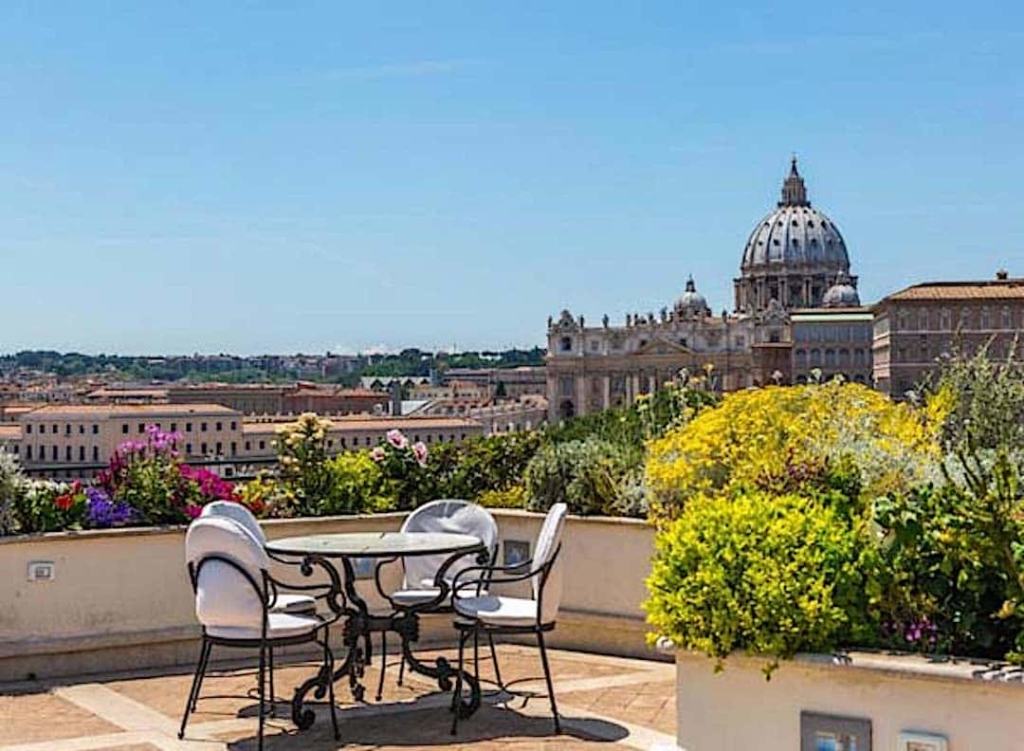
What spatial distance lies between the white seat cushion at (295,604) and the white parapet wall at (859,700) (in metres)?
2.21

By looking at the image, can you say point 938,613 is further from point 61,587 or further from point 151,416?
point 151,416

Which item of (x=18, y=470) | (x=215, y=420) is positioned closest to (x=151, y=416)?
(x=215, y=420)

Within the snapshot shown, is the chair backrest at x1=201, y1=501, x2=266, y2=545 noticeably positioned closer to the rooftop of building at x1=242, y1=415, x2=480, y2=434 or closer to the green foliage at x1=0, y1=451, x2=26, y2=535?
the green foliage at x1=0, y1=451, x2=26, y2=535

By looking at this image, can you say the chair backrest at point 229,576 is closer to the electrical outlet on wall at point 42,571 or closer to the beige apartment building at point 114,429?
the electrical outlet on wall at point 42,571

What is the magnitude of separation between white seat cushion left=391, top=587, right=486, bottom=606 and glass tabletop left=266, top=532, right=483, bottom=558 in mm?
231

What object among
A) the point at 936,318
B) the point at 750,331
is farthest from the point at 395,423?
the point at 750,331

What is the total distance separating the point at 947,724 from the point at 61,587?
425 cm

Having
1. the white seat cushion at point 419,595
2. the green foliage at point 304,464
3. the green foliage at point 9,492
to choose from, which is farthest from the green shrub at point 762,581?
the green foliage at point 304,464

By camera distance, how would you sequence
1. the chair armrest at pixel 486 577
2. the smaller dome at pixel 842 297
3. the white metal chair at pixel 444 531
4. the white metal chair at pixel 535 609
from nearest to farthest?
the white metal chair at pixel 535 609 < the chair armrest at pixel 486 577 < the white metal chair at pixel 444 531 < the smaller dome at pixel 842 297

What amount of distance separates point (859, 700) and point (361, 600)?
2.62 metres

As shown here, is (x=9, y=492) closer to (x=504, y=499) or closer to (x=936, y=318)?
(x=504, y=499)

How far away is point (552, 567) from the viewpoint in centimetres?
580

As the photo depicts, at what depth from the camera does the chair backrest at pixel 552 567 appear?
18.9 ft

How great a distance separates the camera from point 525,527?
7371 mm
